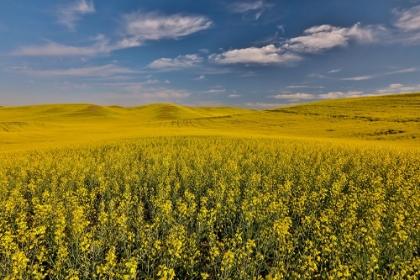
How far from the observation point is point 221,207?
1007cm

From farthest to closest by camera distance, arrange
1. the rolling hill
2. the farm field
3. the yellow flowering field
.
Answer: the rolling hill
the farm field
the yellow flowering field

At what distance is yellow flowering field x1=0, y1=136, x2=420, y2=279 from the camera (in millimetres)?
6109

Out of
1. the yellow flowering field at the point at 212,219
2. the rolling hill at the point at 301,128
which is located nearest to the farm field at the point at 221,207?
the yellow flowering field at the point at 212,219

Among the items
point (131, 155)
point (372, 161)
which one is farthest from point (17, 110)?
point (372, 161)

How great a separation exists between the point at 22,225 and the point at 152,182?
7.80 m

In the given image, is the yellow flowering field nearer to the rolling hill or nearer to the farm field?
the farm field

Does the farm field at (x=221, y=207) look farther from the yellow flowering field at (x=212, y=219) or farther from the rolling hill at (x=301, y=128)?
the rolling hill at (x=301, y=128)

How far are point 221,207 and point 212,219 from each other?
160cm

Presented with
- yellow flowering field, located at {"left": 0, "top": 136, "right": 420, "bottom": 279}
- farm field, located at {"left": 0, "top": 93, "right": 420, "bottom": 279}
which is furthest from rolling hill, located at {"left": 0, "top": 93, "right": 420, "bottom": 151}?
yellow flowering field, located at {"left": 0, "top": 136, "right": 420, "bottom": 279}

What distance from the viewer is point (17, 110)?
11750 cm

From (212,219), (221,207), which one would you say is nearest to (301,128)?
(221,207)

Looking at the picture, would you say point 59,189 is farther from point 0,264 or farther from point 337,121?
point 337,121

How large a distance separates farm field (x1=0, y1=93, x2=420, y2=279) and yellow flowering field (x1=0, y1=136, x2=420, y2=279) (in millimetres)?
72

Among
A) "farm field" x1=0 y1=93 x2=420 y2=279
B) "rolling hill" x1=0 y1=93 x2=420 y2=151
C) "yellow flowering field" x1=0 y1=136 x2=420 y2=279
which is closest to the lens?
"yellow flowering field" x1=0 y1=136 x2=420 y2=279
